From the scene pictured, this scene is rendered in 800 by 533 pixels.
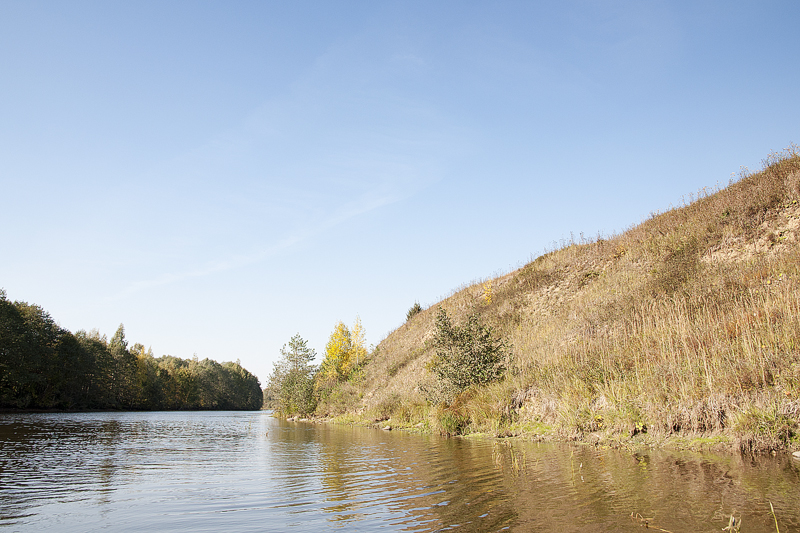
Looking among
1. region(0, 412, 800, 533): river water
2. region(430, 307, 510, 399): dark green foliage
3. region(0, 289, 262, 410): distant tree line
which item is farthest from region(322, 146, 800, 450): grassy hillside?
region(0, 289, 262, 410): distant tree line

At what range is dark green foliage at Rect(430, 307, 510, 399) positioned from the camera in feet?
73.3

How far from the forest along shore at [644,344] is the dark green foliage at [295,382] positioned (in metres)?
10.0

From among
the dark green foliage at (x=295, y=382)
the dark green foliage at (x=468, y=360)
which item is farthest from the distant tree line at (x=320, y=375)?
the dark green foliage at (x=468, y=360)

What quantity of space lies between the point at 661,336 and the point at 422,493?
12.6 m

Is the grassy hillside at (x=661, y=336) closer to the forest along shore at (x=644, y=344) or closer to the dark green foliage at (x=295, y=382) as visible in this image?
the forest along shore at (x=644, y=344)

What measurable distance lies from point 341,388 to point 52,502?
4131 centimetres

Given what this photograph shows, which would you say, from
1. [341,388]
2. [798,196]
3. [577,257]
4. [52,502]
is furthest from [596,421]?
[341,388]

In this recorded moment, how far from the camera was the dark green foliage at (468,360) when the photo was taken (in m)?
22.3

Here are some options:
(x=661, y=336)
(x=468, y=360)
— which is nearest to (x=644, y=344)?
(x=661, y=336)

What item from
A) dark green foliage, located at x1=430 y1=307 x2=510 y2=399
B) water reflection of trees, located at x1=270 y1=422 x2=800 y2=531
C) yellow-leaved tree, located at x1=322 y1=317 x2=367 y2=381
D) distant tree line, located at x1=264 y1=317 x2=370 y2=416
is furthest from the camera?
yellow-leaved tree, located at x1=322 y1=317 x2=367 y2=381

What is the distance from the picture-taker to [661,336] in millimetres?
17062

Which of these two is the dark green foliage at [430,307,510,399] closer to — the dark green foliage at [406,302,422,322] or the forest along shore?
the forest along shore

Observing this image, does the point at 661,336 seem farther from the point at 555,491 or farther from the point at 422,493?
the point at 422,493

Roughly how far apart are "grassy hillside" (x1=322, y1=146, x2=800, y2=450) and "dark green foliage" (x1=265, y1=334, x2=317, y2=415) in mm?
13832
